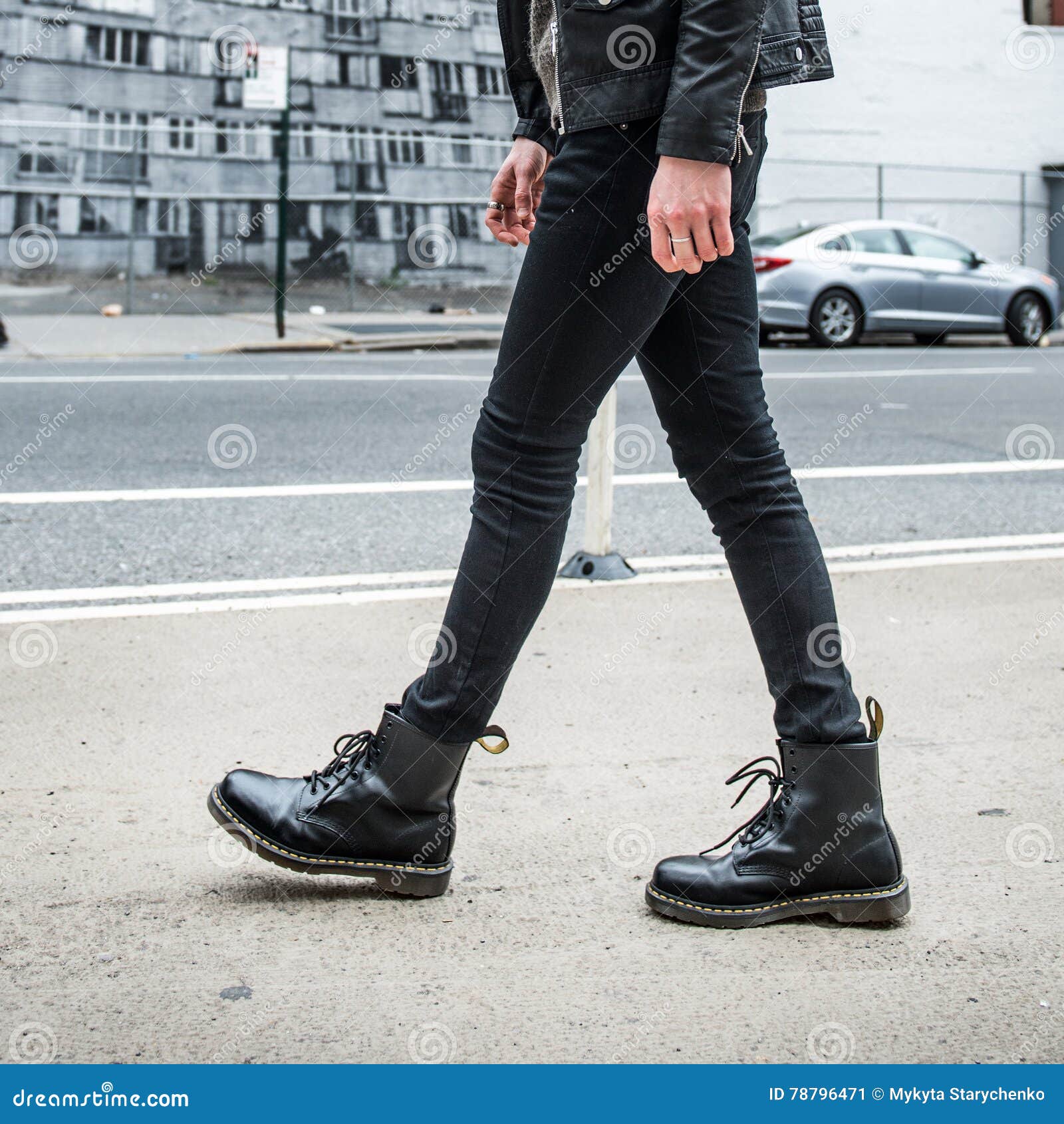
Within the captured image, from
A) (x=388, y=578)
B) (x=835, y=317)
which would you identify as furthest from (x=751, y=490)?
(x=835, y=317)

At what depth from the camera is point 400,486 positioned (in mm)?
5801

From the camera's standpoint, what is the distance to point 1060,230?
22344 millimetres

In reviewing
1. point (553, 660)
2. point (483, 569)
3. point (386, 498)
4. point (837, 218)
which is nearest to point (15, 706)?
point (553, 660)

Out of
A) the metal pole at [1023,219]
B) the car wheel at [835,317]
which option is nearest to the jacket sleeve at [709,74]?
the car wheel at [835,317]

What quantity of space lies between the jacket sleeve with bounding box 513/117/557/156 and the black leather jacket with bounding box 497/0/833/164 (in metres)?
0.28

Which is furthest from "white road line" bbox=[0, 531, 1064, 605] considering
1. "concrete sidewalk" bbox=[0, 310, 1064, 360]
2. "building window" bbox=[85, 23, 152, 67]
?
"building window" bbox=[85, 23, 152, 67]

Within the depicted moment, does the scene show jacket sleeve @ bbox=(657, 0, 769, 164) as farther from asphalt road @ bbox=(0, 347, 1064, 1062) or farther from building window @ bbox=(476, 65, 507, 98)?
building window @ bbox=(476, 65, 507, 98)

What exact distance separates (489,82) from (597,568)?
55.1 ft

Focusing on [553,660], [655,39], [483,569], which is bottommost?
[553,660]

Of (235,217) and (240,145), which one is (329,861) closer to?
(235,217)

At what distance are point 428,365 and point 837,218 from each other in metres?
12.0

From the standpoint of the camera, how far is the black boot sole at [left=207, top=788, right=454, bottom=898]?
7.11 ft
